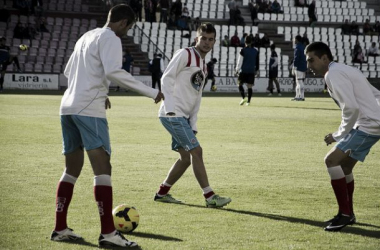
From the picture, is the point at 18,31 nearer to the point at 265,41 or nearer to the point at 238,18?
the point at 238,18

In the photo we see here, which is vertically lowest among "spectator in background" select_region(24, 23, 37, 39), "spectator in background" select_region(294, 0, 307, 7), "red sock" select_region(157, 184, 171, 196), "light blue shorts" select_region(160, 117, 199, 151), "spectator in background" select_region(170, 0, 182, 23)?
"spectator in background" select_region(24, 23, 37, 39)

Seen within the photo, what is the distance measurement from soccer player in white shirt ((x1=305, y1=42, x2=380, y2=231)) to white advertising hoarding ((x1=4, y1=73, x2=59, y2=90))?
31.1m

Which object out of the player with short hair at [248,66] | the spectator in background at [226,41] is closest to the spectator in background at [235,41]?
the spectator in background at [226,41]

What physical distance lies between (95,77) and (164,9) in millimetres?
37615

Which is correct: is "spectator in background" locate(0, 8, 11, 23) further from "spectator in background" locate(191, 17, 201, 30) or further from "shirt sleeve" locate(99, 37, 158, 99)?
"shirt sleeve" locate(99, 37, 158, 99)

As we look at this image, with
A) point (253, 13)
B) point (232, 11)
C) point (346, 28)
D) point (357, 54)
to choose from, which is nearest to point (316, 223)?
point (357, 54)

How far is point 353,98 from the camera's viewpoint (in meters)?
6.54

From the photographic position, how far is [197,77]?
795 cm

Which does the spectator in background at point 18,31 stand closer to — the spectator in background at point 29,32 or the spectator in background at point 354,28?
the spectator in background at point 29,32

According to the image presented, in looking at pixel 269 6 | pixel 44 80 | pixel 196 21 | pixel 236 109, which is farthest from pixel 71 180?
pixel 269 6

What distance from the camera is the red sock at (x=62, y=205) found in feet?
20.1

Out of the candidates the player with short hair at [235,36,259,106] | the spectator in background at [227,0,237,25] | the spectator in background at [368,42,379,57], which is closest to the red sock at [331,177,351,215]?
the player with short hair at [235,36,259,106]

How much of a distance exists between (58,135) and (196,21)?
27955mm

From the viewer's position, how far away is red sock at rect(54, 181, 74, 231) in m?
6.14
